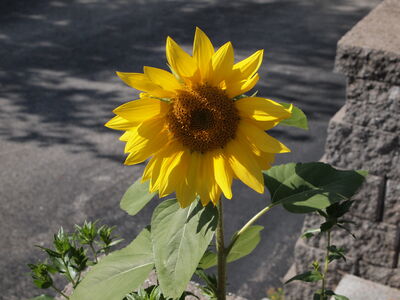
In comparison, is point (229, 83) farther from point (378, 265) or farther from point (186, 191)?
point (378, 265)

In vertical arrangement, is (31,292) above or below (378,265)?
below

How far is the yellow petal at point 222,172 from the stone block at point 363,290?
6.85 feet

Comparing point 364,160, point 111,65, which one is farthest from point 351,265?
point 111,65

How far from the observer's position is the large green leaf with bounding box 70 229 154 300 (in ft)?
5.52

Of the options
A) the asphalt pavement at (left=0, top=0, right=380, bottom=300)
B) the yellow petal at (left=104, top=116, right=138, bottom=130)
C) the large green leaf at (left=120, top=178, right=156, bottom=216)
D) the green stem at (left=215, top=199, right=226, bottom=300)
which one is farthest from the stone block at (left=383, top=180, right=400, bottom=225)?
the yellow petal at (left=104, top=116, right=138, bottom=130)

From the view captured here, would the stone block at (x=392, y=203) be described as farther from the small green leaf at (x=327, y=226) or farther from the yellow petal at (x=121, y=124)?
the yellow petal at (x=121, y=124)

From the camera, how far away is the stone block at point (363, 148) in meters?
3.23

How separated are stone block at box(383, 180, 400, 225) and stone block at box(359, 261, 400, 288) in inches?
12.7

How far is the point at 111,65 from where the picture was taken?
27.7 feet

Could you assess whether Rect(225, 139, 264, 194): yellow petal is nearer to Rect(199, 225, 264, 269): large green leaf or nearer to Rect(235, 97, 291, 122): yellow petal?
Rect(235, 97, 291, 122): yellow petal

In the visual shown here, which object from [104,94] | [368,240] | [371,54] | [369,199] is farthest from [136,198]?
[104,94]

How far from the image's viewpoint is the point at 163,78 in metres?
1.57

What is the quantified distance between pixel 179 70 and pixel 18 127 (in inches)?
224

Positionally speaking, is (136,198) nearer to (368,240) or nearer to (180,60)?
(180,60)
